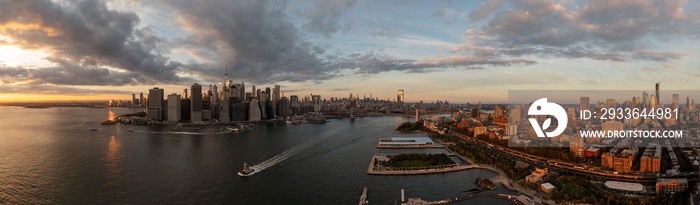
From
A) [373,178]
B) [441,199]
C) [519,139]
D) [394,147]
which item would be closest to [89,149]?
[373,178]

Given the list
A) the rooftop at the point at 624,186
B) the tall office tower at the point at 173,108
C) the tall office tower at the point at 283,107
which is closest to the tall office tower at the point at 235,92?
the tall office tower at the point at 283,107

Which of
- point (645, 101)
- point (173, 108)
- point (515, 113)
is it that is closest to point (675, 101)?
point (645, 101)

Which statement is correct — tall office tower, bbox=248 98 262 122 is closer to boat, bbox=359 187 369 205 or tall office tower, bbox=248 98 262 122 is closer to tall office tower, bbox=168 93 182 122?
tall office tower, bbox=168 93 182 122

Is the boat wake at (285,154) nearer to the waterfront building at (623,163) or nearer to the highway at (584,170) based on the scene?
the highway at (584,170)

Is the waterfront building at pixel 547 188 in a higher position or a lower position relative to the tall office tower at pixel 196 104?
lower

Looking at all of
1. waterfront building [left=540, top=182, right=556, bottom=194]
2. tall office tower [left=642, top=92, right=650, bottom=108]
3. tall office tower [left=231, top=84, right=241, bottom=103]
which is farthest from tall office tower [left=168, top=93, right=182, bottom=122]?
tall office tower [left=642, top=92, right=650, bottom=108]

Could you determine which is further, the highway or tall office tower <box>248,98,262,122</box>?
tall office tower <box>248,98,262,122</box>

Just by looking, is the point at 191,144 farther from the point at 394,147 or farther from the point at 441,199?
the point at 441,199
